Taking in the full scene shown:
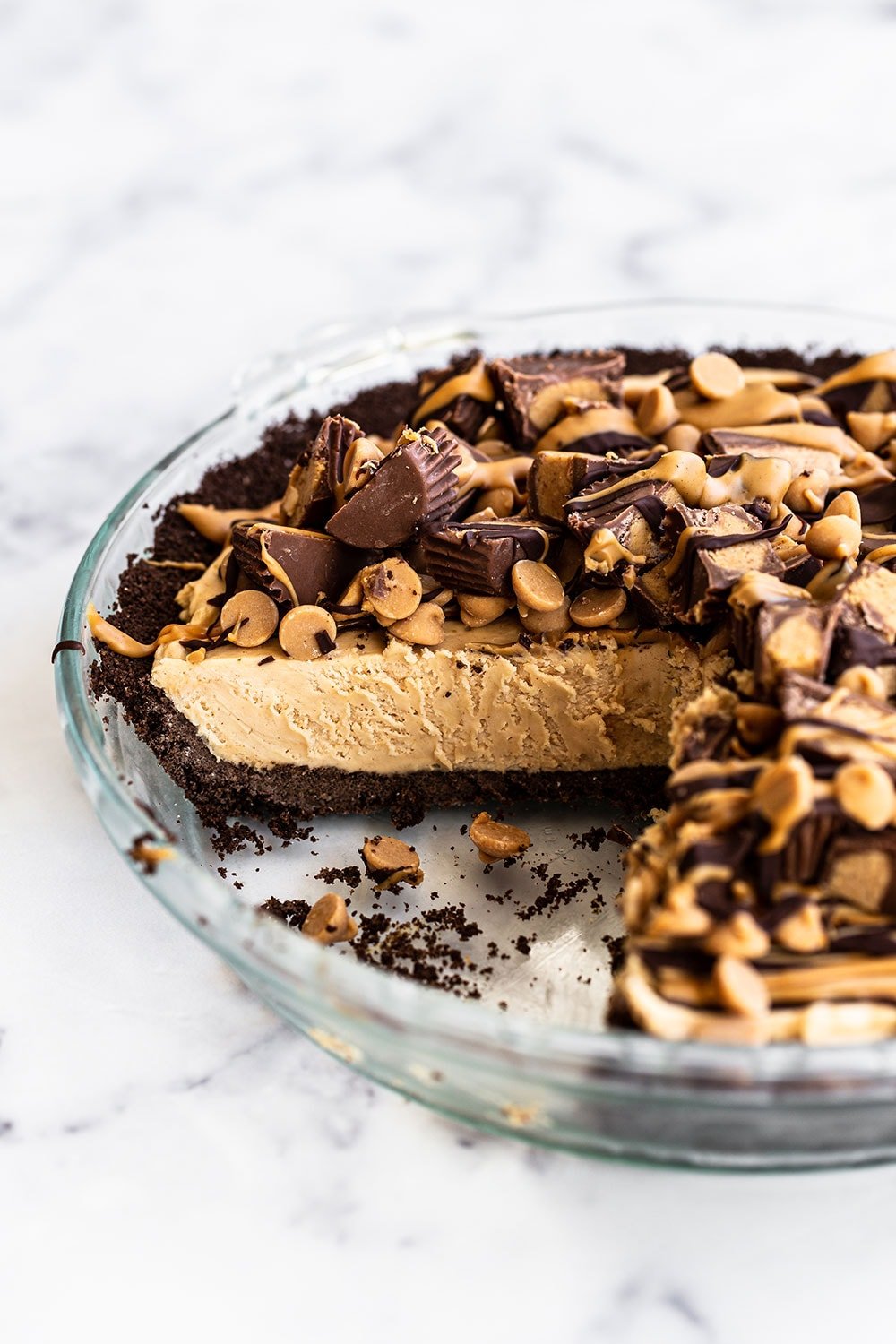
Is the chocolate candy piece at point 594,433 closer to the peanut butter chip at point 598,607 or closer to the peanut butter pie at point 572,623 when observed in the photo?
the peanut butter pie at point 572,623

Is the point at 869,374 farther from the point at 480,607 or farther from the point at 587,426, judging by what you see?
the point at 480,607

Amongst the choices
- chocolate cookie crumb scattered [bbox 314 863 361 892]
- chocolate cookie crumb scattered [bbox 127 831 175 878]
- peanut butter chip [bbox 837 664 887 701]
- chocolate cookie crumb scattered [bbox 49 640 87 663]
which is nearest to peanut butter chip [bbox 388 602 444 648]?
chocolate cookie crumb scattered [bbox 314 863 361 892]

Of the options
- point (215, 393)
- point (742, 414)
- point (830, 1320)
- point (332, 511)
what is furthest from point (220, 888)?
point (215, 393)

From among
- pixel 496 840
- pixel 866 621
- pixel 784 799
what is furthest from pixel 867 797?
pixel 496 840

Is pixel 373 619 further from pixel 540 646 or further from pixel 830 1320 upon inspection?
pixel 830 1320

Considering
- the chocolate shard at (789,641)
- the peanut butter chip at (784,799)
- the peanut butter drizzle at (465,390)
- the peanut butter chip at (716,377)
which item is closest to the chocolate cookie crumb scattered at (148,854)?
the peanut butter chip at (784,799)

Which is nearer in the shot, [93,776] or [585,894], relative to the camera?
[93,776]
